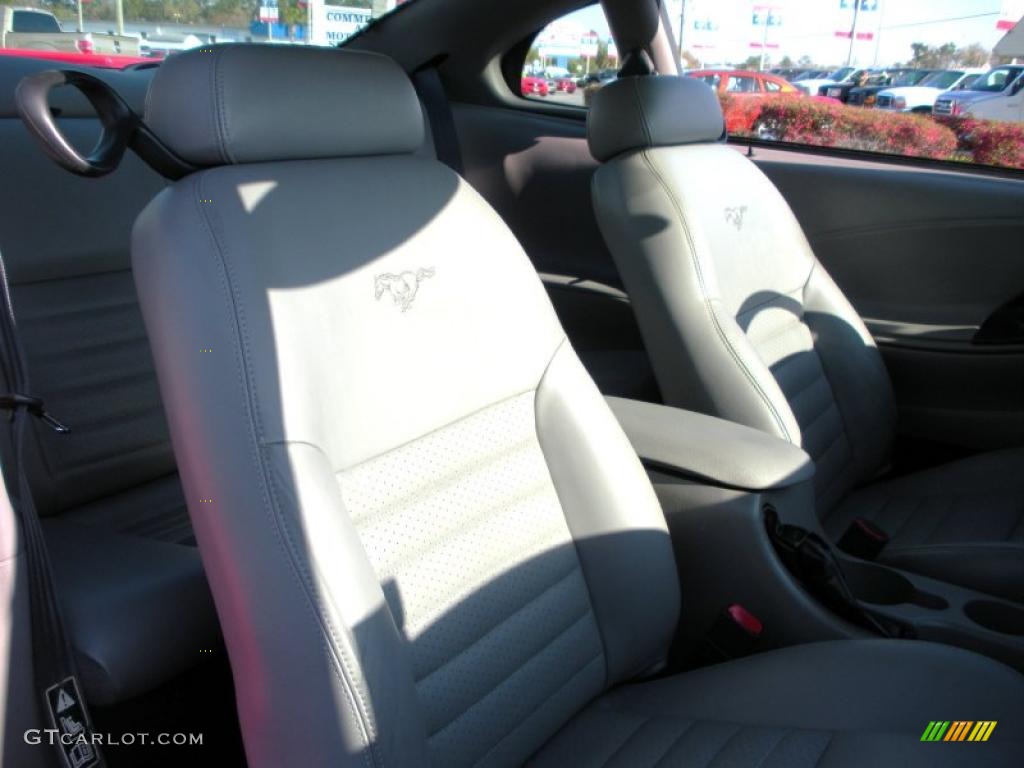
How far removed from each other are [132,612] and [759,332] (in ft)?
4.52

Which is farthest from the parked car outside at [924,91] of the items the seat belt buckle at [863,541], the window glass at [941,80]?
the seat belt buckle at [863,541]

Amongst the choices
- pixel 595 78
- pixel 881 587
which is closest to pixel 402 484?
pixel 881 587

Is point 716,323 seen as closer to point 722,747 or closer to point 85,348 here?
point 722,747

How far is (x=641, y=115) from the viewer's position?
200 cm

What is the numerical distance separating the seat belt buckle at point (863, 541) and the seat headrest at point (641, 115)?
2.93ft

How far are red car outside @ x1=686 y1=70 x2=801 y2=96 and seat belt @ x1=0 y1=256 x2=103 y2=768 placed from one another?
2.43 metres

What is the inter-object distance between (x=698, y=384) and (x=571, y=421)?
59 centimetres

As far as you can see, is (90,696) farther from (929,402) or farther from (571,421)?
(929,402)

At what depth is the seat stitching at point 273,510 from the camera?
1.00 m

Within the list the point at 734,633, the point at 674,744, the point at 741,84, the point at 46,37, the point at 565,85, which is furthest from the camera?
the point at 741,84

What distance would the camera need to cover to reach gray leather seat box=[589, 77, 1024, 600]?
186 cm

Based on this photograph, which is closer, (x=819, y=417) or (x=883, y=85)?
(x=819, y=417)

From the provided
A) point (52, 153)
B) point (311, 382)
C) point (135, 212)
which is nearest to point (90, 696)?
point (311, 382)

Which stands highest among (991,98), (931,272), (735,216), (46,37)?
(46,37)
